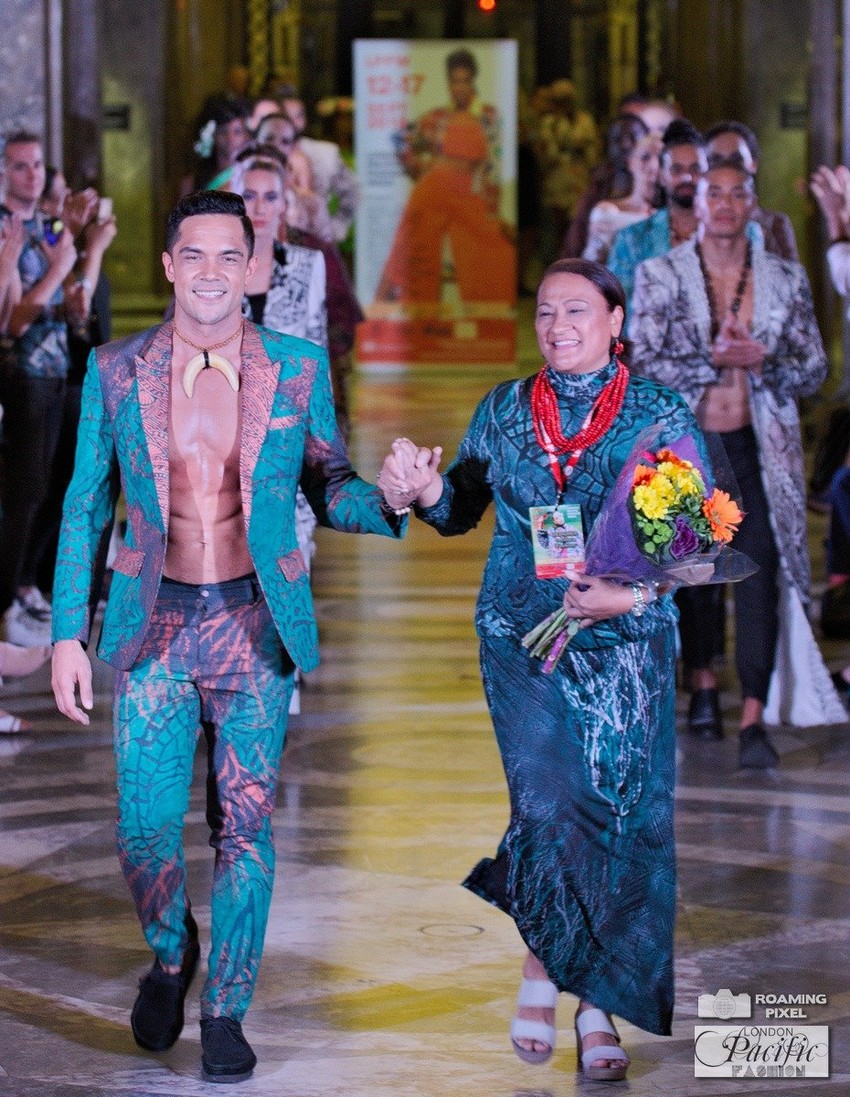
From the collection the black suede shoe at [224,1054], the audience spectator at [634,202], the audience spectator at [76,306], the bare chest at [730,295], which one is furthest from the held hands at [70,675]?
the audience spectator at [634,202]

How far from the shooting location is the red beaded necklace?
16.6 feet

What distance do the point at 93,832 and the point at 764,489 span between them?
2.56 meters

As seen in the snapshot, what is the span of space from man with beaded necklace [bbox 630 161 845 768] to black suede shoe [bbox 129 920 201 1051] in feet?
10.5

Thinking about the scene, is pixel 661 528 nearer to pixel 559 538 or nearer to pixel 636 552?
pixel 636 552

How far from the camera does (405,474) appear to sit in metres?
4.85

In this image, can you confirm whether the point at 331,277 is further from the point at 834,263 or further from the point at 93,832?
the point at 93,832

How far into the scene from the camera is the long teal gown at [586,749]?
498cm

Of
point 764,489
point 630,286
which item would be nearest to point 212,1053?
point 764,489

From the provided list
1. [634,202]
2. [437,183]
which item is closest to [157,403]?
[634,202]

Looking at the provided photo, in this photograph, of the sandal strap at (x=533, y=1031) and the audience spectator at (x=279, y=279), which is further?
the audience spectator at (x=279, y=279)

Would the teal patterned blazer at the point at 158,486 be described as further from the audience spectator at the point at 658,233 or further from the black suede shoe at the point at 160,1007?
the audience spectator at the point at 658,233

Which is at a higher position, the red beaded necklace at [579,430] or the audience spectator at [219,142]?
the audience spectator at [219,142]

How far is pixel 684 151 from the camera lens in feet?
30.5

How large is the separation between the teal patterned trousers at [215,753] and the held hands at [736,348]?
3231 mm
